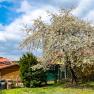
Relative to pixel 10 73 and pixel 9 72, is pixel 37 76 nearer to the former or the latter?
pixel 9 72

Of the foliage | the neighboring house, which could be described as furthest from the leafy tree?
the neighboring house

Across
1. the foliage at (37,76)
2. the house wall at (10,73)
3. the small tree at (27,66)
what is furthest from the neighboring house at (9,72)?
the foliage at (37,76)

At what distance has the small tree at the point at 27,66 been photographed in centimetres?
3631

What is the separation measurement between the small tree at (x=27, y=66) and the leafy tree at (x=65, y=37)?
5.69 feet

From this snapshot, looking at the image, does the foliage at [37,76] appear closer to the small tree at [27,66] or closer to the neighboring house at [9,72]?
the small tree at [27,66]

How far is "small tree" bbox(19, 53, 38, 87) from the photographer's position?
119 ft

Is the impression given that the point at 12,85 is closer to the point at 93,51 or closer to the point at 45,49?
the point at 45,49

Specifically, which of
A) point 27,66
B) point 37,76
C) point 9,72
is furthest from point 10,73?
point 37,76

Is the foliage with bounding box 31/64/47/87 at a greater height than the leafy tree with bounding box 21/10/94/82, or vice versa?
the leafy tree with bounding box 21/10/94/82

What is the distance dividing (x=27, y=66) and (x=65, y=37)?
17.0ft

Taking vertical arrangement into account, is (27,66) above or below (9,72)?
above

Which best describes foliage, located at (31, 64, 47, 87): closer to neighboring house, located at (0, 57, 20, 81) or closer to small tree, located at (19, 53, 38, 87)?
small tree, located at (19, 53, 38, 87)

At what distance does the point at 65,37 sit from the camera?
115 ft

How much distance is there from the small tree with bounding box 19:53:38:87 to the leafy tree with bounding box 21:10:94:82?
1.73 m
